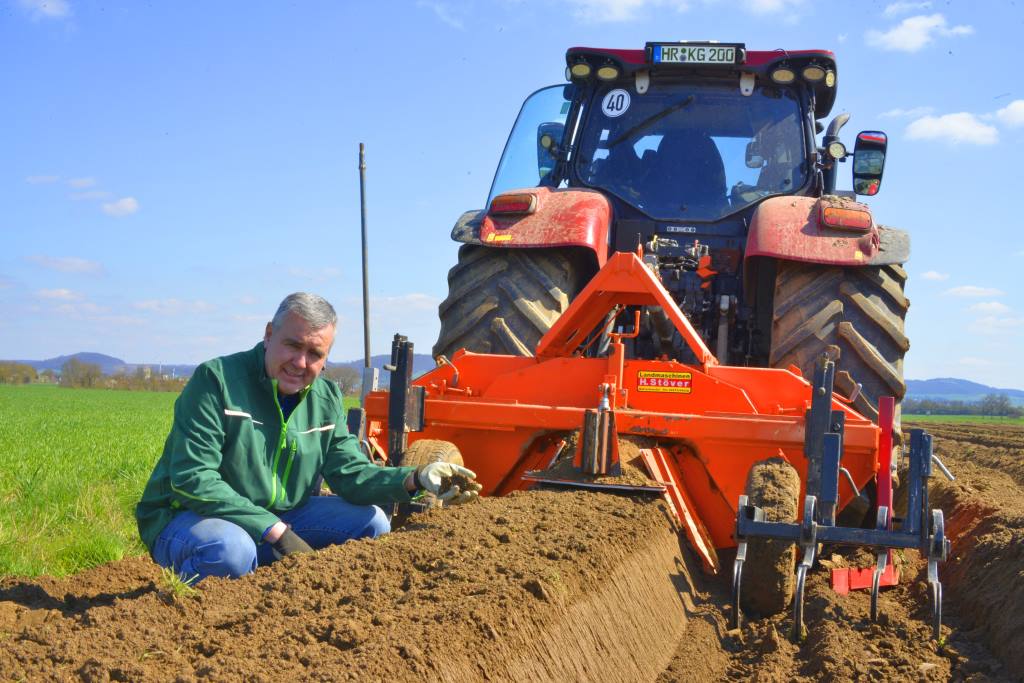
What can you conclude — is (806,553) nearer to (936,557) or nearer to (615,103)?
(936,557)

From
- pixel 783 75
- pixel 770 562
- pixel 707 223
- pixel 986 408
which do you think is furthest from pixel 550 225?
pixel 986 408

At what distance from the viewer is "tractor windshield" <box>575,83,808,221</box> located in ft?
20.9

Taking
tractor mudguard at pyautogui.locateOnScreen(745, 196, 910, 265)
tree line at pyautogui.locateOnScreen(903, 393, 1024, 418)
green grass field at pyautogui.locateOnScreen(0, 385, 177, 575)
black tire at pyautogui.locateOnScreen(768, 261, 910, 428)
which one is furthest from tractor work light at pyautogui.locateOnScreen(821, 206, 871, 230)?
tree line at pyautogui.locateOnScreen(903, 393, 1024, 418)

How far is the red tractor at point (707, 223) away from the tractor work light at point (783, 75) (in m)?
0.01

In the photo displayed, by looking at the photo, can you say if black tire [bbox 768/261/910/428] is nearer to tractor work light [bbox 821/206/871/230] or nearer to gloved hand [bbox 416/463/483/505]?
tractor work light [bbox 821/206/871/230]

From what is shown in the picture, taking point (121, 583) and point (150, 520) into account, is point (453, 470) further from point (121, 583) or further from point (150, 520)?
point (121, 583)

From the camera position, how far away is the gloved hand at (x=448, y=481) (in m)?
3.83

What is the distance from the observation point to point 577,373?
196 inches

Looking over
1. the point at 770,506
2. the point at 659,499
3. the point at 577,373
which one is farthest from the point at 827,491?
the point at 577,373

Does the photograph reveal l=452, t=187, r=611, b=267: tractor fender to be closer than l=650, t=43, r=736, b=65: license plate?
Yes

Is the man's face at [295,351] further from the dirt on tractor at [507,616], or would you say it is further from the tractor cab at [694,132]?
the tractor cab at [694,132]

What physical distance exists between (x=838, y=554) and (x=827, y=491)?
1235mm

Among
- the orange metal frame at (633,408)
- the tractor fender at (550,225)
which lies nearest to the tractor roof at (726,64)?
the tractor fender at (550,225)

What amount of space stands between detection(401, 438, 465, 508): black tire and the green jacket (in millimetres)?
620
